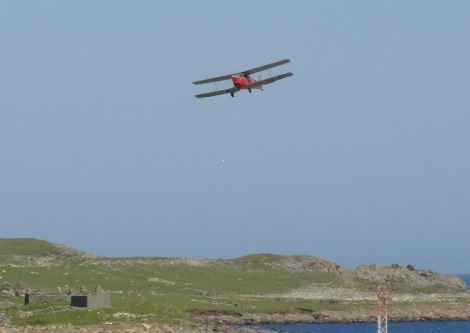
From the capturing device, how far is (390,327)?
453 ft

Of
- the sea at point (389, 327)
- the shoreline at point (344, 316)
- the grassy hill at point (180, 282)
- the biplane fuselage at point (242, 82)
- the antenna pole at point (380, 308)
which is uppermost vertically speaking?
the biplane fuselage at point (242, 82)

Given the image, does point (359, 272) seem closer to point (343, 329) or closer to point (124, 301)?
point (343, 329)

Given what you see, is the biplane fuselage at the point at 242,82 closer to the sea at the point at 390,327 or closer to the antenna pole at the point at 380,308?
the antenna pole at the point at 380,308

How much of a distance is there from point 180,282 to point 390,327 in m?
30.4

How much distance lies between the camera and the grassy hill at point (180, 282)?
11675cm

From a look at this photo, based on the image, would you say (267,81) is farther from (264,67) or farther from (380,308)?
(380,308)

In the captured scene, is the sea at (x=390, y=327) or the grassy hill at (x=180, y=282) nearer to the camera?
the grassy hill at (x=180, y=282)

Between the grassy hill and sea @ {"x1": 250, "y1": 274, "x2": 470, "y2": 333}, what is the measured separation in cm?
470

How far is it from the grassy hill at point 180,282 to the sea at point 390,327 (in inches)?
185

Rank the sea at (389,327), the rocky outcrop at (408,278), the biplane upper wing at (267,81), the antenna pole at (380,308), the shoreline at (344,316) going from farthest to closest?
the rocky outcrop at (408,278) < the shoreline at (344,316) < the sea at (389,327) < the biplane upper wing at (267,81) < the antenna pole at (380,308)

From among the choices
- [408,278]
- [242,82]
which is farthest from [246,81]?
[408,278]

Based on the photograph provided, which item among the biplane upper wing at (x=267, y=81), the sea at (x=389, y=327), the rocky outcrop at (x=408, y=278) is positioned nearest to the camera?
the biplane upper wing at (x=267, y=81)

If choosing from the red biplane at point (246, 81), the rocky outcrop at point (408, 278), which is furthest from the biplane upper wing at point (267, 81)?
the rocky outcrop at point (408, 278)

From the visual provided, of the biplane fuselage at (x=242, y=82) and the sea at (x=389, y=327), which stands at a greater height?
the biplane fuselage at (x=242, y=82)
